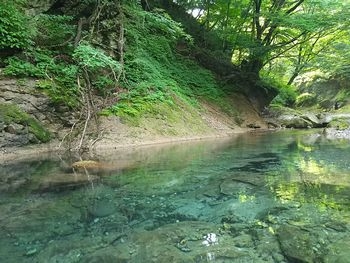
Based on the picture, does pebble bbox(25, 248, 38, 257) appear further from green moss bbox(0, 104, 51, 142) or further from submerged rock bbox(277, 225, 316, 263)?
green moss bbox(0, 104, 51, 142)

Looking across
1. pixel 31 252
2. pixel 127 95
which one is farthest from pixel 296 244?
pixel 127 95

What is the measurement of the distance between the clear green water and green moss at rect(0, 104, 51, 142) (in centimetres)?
150

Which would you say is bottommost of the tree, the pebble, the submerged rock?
the pebble

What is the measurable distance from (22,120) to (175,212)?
5794 millimetres

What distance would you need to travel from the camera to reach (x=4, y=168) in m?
6.64

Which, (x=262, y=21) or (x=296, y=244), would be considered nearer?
(x=296, y=244)

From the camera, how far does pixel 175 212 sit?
13.8ft

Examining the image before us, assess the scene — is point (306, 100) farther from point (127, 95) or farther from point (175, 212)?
point (175, 212)

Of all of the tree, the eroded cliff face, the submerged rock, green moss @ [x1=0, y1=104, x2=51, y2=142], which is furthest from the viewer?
the tree

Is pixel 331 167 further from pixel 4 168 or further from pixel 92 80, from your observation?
pixel 92 80

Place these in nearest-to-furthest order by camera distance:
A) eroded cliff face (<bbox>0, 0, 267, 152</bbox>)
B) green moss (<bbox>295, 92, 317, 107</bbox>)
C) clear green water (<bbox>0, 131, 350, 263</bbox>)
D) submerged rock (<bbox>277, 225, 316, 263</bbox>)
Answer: submerged rock (<bbox>277, 225, 316, 263</bbox>)
clear green water (<bbox>0, 131, 350, 263</bbox>)
eroded cliff face (<bbox>0, 0, 267, 152</bbox>)
green moss (<bbox>295, 92, 317, 107</bbox>)

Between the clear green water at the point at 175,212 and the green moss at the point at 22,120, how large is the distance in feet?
4.93

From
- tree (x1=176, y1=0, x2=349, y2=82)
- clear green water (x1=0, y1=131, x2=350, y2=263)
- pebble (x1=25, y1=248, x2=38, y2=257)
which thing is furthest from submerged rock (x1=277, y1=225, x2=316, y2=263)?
tree (x1=176, y1=0, x2=349, y2=82)

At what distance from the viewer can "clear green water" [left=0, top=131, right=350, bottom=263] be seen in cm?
307
